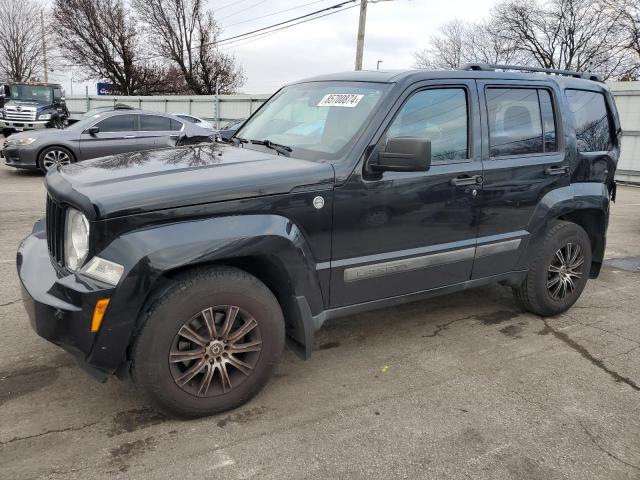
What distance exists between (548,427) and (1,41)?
62.4 metres

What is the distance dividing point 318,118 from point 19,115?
20.8 metres

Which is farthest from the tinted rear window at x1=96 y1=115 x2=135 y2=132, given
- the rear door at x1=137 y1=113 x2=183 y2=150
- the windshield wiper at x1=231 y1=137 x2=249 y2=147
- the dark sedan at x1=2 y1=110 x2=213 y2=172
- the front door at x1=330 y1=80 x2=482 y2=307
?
the front door at x1=330 y1=80 x2=482 y2=307

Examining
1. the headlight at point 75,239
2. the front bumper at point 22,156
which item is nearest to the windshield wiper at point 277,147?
the headlight at point 75,239

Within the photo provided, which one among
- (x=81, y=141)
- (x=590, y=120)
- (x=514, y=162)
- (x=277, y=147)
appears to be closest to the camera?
(x=277, y=147)

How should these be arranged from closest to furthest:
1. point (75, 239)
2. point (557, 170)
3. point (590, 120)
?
1. point (75, 239)
2. point (557, 170)
3. point (590, 120)

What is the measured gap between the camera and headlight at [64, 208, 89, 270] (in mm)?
2658

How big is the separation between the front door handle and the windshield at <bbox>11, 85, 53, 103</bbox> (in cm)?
2283

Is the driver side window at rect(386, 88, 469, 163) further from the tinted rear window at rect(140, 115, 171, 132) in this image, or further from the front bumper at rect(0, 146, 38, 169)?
the front bumper at rect(0, 146, 38, 169)

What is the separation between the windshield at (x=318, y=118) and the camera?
3.33m

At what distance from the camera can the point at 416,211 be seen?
3422 millimetres

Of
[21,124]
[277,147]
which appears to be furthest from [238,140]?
[21,124]

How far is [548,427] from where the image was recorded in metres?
2.94

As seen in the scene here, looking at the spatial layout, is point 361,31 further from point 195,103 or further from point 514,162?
point 514,162

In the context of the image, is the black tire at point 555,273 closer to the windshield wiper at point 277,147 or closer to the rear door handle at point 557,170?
the rear door handle at point 557,170
